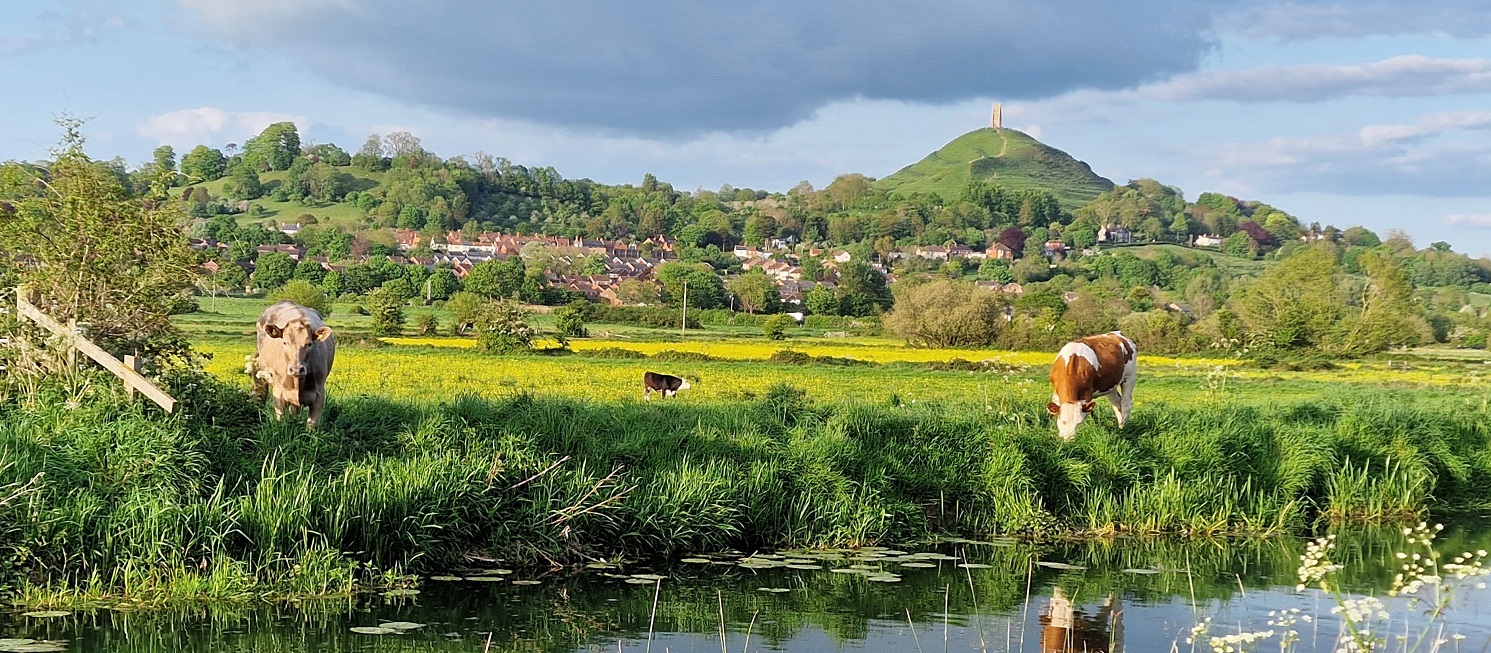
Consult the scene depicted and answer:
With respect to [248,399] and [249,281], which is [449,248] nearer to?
[249,281]

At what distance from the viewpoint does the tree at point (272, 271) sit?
94.2m

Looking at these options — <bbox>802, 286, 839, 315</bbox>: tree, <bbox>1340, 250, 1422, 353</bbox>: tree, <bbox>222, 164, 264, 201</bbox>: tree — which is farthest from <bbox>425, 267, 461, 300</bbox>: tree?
<bbox>222, 164, 264, 201</bbox>: tree

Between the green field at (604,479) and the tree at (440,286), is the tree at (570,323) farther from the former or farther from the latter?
the green field at (604,479)

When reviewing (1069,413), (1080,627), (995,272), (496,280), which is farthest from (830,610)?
(995,272)

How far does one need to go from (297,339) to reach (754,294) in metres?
85.5

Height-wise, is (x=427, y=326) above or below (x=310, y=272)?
below

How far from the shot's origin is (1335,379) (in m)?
44.1

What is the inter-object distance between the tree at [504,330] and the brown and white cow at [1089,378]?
2863cm

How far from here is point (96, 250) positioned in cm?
1180

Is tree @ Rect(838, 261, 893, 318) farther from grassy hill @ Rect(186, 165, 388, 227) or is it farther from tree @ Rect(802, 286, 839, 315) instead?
grassy hill @ Rect(186, 165, 388, 227)

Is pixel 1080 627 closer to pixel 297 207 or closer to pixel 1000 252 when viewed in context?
pixel 1000 252

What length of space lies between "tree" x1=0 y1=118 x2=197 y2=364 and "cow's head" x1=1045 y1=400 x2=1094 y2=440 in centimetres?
1034

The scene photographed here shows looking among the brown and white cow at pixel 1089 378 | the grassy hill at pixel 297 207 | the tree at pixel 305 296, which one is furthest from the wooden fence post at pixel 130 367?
the grassy hill at pixel 297 207

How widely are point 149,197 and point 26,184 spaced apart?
111 cm
